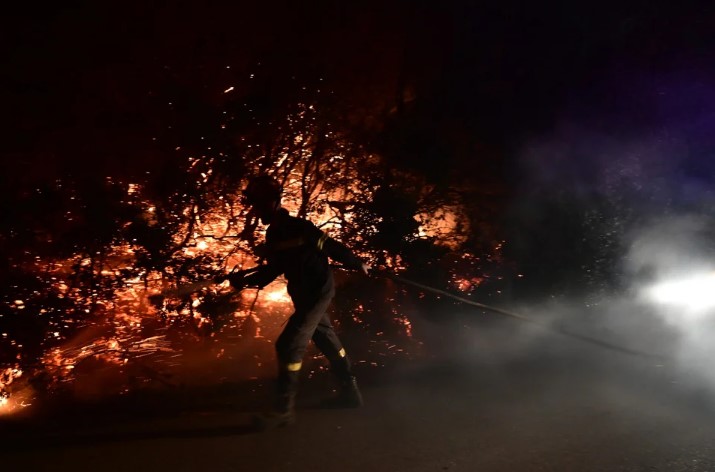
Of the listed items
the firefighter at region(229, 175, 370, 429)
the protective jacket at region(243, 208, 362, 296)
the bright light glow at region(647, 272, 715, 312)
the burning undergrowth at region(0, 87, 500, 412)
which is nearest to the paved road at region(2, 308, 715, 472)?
the firefighter at region(229, 175, 370, 429)

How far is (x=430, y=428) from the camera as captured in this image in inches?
175

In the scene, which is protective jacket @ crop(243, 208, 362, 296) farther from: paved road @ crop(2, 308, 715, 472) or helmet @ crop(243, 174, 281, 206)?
paved road @ crop(2, 308, 715, 472)

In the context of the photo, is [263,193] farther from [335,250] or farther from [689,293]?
[689,293]

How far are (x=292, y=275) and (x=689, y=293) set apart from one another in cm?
495

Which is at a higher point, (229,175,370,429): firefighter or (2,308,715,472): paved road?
(229,175,370,429): firefighter

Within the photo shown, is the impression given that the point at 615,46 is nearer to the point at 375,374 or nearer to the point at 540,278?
the point at 540,278

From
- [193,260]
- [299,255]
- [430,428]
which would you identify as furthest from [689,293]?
[193,260]

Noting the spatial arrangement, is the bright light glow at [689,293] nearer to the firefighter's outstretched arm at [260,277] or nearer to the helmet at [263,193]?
the firefighter's outstretched arm at [260,277]

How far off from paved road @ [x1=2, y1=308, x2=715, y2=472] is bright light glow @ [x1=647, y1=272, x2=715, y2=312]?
160 centimetres

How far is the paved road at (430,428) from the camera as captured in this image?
156 inches

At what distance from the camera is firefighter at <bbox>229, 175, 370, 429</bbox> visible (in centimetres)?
445

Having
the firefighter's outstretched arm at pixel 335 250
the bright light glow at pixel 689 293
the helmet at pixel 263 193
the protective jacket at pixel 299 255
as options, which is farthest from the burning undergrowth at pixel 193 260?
the bright light glow at pixel 689 293

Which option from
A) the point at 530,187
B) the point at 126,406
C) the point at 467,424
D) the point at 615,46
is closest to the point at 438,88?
the point at 530,187

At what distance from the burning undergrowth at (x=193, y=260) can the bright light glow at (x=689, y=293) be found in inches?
81.0
